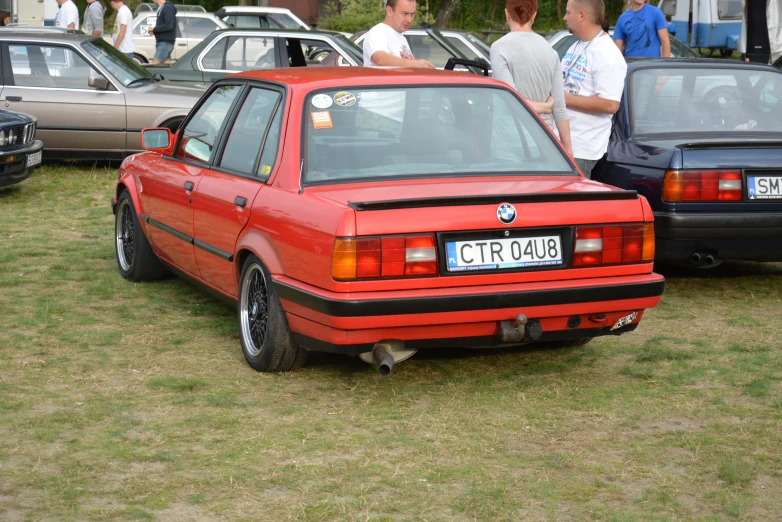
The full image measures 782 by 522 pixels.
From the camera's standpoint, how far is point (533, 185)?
17.0ft

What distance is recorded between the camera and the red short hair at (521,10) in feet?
23.7

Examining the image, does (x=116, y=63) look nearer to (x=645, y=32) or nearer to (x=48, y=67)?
(x=48, y=67)

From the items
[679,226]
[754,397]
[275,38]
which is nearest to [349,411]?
[754,397]

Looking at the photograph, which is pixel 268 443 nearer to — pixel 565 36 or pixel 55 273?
pixel 55 273

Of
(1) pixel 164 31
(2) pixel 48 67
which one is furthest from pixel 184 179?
(1) pixel 164 31

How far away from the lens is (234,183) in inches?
223

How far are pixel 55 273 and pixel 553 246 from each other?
416 centimetres

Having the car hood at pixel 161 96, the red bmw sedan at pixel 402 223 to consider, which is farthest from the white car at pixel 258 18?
the red bmw sedan at pixel 402 223

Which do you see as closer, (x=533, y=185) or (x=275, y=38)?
(x=533, y=185)

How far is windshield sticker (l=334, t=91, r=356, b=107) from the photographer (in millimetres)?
5441

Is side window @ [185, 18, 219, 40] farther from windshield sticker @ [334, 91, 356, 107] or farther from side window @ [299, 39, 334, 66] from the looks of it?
windshield sticker @ [334, 91, 356, 107]

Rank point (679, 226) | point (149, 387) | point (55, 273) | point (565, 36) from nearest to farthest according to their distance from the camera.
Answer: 1. point (149, 387)
2. point (679, 226)
3. point (55, 273)
4. point (565, 36)

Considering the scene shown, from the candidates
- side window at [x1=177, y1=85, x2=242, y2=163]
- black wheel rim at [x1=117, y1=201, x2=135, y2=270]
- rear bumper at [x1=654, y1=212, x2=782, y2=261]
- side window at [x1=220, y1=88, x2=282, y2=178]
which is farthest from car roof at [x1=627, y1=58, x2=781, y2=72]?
black wheel rim at [x1=117, y1=201, x2=135, y2=270]

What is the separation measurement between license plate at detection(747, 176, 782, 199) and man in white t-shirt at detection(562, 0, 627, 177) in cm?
98
